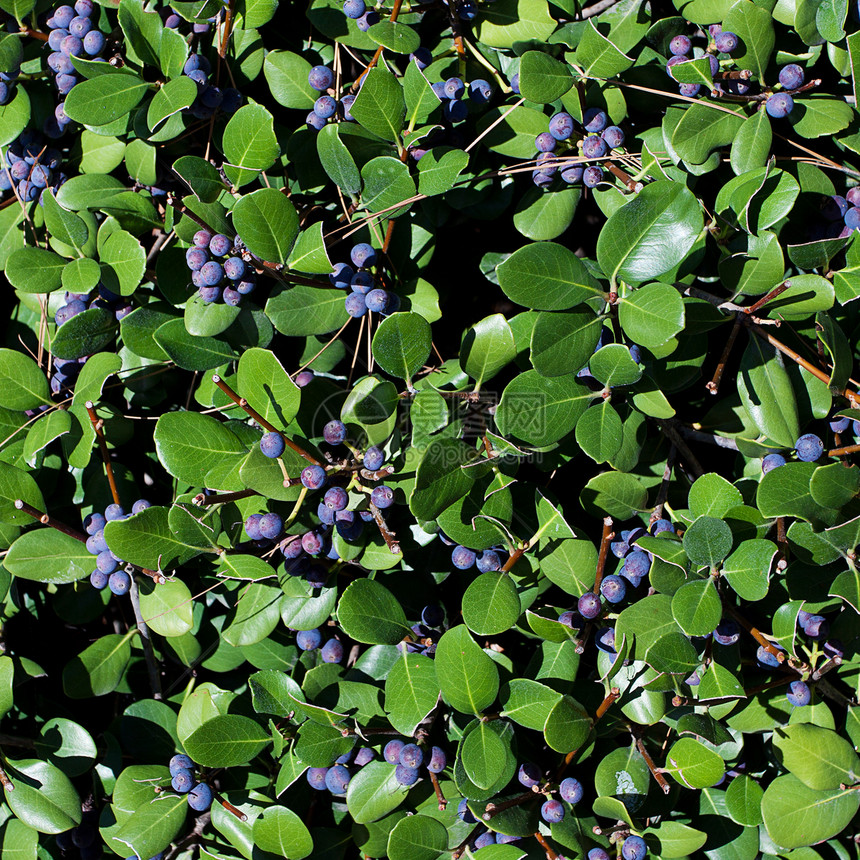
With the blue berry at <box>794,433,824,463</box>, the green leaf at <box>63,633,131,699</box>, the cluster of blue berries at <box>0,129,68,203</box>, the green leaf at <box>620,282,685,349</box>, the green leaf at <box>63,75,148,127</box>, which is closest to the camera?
the green leaf at <box>620,282,685,349</box>

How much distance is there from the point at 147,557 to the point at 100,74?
0.91m

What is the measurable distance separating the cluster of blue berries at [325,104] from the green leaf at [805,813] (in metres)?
1.44

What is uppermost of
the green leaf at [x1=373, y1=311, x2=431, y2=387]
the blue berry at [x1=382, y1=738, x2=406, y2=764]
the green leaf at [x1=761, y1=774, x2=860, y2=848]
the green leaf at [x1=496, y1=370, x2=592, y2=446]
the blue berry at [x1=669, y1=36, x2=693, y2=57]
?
the blue berry at [x1=669, y1=36, x2=693, y2=57]

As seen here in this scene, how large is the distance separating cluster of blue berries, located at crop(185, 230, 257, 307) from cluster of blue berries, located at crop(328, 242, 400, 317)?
158 mm

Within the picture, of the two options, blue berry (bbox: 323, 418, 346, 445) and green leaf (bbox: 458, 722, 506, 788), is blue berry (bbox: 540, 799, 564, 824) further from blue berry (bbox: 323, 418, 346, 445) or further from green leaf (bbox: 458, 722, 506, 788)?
blue berry (bbox: 323, 418, 346, 445)

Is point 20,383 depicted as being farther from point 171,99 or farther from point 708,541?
point 708,541

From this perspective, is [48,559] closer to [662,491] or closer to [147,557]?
[147,557]

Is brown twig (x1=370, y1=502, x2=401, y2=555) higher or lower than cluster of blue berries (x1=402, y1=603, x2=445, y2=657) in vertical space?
higher

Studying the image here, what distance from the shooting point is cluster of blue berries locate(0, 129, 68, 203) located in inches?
62.7

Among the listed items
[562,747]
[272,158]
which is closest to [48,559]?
[272,158]

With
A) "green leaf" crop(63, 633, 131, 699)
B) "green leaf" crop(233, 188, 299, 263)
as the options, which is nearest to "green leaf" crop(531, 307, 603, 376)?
"green leaf" crop(233, 188, 299, 263)

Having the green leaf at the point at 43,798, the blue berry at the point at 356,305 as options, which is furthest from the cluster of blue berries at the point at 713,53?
the green leaf at the point at 43,798

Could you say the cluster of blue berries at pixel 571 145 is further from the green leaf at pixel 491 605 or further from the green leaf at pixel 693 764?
the green leaf at pixel 693 764

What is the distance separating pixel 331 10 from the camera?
1442mm
